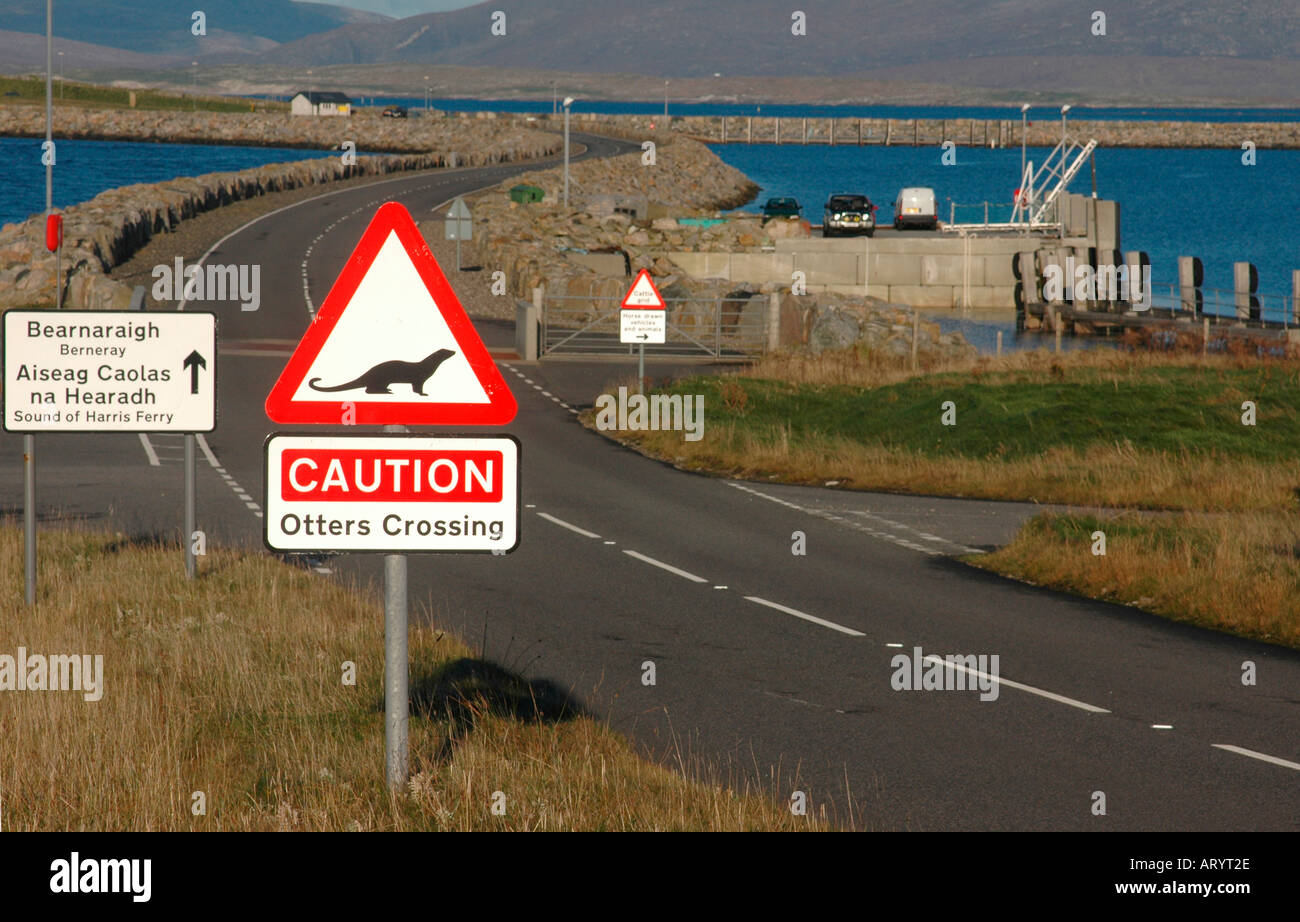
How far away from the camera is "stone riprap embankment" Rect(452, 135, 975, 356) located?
40125mm

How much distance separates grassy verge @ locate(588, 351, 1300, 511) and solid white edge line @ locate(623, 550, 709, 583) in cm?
673

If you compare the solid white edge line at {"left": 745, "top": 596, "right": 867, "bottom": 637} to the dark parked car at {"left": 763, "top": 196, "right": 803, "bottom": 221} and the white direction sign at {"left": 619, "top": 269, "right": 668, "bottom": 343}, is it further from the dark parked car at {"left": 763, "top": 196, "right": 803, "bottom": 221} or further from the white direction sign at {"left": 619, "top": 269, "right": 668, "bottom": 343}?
the dark parked car at {"left": 763, "top": 196, "right": 803, "bottom": 221}

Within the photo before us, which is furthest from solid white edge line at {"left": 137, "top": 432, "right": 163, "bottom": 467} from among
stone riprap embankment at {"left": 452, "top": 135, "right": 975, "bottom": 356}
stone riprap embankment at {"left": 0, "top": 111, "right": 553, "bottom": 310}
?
stone riprap embankment at {"left": 452, "top": 135, "right": 975, "bottom": 356}

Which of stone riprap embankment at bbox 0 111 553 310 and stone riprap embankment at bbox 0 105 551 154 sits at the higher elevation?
stone riprap embankment at bbox 0 105 551 154

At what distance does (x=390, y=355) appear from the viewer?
20.5ft

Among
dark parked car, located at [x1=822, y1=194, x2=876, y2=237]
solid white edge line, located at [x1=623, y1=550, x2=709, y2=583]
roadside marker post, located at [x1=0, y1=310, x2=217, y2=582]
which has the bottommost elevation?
solid white edge line, located at [x1=623, y1=550, x2=709, y2=583]

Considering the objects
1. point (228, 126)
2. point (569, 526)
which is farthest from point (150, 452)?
point (228, 126)

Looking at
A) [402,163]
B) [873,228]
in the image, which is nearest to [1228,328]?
[873,228]

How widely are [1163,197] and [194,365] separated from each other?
459 ft

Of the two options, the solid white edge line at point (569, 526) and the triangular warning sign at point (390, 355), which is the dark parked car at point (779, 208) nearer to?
the solid white edge line at point (569, 526)

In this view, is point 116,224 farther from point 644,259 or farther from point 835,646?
point 835,646

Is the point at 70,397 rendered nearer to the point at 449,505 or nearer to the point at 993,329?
the point at 449,505

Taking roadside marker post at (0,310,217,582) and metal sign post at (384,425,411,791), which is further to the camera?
roadside marker post at (0,310,217,582)

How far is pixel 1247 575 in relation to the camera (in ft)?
48.1
